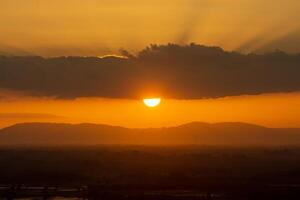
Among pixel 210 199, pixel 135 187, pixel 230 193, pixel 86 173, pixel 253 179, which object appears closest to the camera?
pixel 210 199

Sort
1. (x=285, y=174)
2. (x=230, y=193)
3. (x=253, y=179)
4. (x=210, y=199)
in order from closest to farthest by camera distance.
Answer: (x=210, y=199) < (x=230, y=193) < (x=253, y=179) < (x=285, y=174)

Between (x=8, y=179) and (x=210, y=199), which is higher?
(x=8, y=179)

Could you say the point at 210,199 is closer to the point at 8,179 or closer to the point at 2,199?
the point at 2,199

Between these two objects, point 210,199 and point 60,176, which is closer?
point 210,199

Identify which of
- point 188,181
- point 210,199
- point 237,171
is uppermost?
point 237,171

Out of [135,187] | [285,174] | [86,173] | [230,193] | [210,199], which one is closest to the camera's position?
[210,199]

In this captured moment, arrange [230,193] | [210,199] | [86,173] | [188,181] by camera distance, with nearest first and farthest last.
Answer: [210,199] → [230,193] → [188,181] → [86,173]

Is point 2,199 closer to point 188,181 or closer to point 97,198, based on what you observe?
point 97,198

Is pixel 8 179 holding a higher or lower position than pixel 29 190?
higher

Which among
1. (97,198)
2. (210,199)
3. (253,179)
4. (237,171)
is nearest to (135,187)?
(97,198)

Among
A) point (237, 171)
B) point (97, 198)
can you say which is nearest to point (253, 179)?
point (237, 171)
